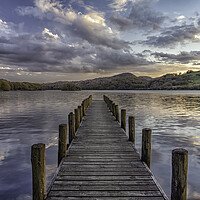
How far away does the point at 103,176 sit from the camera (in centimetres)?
518

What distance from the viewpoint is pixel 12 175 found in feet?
26.5

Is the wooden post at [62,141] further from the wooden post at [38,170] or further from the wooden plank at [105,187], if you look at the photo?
the wooden post at [38,170]

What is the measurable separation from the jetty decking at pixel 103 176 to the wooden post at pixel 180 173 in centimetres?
49

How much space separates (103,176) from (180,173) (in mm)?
2309

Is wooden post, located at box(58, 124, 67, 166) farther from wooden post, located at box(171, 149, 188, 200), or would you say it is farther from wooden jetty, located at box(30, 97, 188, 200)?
wooden post, located at box(171, 149, 188, 200)

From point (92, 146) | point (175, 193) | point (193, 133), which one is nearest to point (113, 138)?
point (92, 146)

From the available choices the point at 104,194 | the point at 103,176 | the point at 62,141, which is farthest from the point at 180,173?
the point at 62,141

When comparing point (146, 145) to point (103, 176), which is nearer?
point (103, 176)

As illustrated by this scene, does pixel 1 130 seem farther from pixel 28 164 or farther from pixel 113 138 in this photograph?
pixel 113 138

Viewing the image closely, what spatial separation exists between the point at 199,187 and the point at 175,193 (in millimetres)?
4368

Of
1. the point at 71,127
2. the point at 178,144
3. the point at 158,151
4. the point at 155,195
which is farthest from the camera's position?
the point at 178,144

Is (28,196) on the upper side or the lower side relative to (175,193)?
lower

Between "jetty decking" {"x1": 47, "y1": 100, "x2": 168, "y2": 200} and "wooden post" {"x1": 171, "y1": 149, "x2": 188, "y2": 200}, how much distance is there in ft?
1.61

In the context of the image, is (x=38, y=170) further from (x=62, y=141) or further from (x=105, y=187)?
(x=62, y=141)
